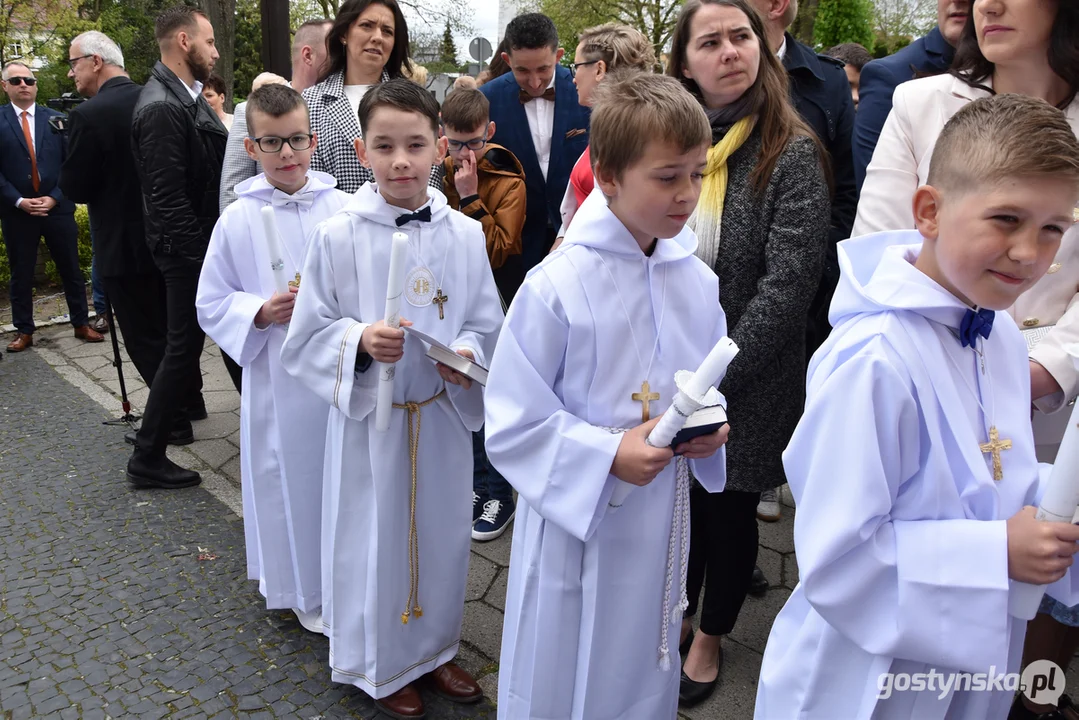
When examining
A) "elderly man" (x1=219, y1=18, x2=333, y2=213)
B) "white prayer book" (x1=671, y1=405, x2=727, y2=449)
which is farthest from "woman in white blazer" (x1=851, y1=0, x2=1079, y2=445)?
"elderly man" (x1=219, y1=18, x2=333, y2=213)

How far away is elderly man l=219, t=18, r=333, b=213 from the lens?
397 centimetres

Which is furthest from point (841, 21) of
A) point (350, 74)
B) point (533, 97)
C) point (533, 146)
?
point (350, 74)

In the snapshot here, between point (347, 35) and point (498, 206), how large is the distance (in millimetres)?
1161

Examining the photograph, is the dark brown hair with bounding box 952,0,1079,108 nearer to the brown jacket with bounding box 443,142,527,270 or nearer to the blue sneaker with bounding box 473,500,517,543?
the brown jacket with bounding box 443,142,527,270

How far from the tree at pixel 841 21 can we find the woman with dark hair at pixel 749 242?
15933 millimetres

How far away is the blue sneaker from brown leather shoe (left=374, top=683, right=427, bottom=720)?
1244 mm

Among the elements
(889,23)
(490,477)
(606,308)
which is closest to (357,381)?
(606,308)

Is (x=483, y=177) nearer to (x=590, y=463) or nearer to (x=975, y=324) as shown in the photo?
(x=590, y=463)

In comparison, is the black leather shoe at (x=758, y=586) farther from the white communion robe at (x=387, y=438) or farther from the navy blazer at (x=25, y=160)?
the navy blazer at (x=25, y=160)

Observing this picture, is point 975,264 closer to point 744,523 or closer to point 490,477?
point 744,523

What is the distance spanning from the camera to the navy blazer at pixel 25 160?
24.2 ft

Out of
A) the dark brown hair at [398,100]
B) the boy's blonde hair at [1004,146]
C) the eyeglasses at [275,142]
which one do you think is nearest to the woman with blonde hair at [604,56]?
the dark brown hair at [398,100]

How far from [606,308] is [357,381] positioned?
3.34 ft

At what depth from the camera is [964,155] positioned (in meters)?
1.56
